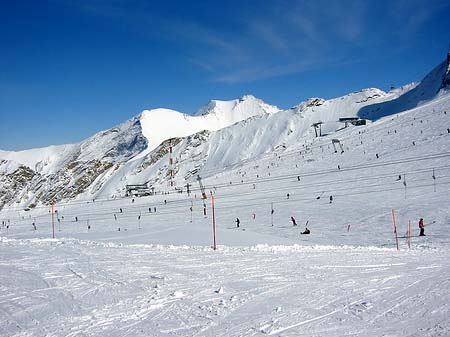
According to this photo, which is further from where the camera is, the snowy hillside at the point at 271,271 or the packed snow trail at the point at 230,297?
the snowy hillside at the point at 271,271

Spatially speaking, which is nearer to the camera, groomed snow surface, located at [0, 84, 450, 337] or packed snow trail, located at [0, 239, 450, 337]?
packed snow trail, located at [0, 239, 450, 337]

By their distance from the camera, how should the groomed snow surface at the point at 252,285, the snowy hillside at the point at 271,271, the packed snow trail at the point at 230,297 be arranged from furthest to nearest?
the snowy hillside at the point at 271,271
the groomed snow surface at the point at 252,285
the packed snow trail at the point at 230,297

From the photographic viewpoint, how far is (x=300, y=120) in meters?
165

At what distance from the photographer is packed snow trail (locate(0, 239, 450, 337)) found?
278 inches

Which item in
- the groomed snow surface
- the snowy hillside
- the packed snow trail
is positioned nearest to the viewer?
the packed snow trail

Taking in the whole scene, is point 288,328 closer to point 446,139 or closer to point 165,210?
point 165,210

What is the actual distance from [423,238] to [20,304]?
66.6 feet

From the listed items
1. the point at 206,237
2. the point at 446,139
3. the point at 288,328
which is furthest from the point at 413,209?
the point at 446,139

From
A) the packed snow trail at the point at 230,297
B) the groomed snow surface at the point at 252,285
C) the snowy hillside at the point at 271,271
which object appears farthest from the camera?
the snowy hillside at the point at 271,271

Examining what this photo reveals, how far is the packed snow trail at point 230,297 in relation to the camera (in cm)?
705

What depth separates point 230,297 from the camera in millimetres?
9117

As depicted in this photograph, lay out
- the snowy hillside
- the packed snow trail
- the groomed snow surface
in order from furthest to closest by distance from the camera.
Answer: the snowy hillside → the groomed snow surface → the packed snow trail

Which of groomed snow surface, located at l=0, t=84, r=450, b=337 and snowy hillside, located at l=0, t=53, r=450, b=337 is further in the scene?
Result: snowy hillside, located at l=0, t=53, r=450, b=337

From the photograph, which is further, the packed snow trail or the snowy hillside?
the snowy hillside
